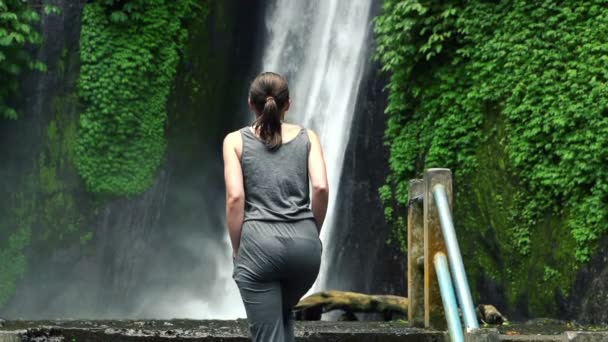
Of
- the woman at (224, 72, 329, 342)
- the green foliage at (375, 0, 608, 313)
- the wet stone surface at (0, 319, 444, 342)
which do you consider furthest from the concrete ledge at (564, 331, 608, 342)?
the green foliage at (375, 0, 608, 313)

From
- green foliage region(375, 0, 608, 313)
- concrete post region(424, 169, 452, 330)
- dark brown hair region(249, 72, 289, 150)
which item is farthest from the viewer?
green foliage region(375, 0, 608, 313)

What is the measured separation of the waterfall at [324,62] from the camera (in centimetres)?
1659

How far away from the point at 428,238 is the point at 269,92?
7.32 feet

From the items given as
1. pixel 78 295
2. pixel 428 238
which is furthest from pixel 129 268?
pixel 428 238

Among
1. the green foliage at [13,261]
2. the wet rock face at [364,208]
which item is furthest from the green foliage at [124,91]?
the wet rock face at [364,208]

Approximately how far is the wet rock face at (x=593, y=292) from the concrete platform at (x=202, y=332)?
4.03 meters

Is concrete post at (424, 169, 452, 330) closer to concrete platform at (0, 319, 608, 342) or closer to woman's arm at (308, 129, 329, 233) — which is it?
concrete platform at (0, 319, 608, 342)

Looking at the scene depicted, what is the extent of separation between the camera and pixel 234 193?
13.2 ft

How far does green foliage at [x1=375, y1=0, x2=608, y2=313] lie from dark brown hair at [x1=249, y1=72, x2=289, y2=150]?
7574 millimetres

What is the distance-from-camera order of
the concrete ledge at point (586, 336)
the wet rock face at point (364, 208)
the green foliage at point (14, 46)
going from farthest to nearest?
the wet rock face at point (364, 208) → the green foliage at point (14, 46) → the concrete ledge at point (586, 336)

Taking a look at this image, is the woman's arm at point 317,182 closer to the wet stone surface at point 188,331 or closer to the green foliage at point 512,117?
the wet stone surface at point 188,331

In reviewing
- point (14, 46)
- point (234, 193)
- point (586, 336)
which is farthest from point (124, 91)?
point (586, 336)

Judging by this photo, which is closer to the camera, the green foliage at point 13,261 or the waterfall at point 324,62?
the green foliage at point 13,261

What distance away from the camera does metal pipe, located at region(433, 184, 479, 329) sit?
4145mm
